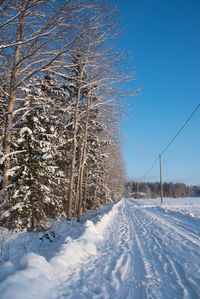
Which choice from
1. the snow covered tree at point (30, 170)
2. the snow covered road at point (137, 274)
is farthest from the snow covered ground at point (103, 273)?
the snow covered tree at point (30, 170)

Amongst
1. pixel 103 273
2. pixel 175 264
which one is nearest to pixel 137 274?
pixel 103 273

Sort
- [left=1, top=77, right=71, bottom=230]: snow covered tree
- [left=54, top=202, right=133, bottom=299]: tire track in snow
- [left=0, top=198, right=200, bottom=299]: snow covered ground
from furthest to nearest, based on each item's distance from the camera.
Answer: [left=1, top=77, right=71, bottom=230]: snow covered tree → [left=54, top=202, right=133, bottom=299]: tire track in snow → [left=0, top=198, right=200, bottom=299]: snow covered ground

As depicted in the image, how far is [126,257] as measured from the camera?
768 centimetres

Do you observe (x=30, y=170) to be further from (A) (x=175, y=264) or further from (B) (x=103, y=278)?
(B) (x=103, y=278)

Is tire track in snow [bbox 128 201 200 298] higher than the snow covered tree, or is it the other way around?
the snow covered tree

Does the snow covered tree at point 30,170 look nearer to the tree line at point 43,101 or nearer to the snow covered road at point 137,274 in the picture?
the tree line at point 43,101

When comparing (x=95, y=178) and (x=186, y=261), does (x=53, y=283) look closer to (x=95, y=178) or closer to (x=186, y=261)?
(x=186, y=261)

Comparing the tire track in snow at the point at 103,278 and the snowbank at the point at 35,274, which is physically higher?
the snowbank at the point at 35,274

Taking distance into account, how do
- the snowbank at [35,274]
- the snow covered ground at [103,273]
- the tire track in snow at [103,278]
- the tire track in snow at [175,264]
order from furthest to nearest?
the tire track in snow at [175,264], the tire track in snow at [103,278], the snow covered ground at [103,273], the snowbank at [35,274]

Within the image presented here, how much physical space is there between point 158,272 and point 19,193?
11590mm

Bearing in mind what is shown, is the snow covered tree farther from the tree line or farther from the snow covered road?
the snow covered road

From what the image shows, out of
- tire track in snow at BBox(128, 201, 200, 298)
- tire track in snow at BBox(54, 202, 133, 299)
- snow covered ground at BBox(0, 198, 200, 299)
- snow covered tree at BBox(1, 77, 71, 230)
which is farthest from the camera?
snow covered tree at BBox(1, 77, 71, 230)

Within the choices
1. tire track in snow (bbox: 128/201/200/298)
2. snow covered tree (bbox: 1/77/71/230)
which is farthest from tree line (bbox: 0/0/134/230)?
tire track in snow (bbox: 128/201/200/298)

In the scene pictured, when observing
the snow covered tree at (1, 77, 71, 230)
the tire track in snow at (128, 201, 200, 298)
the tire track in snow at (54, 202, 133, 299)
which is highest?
the snow covered tree at (1, 77, 71, 230)
